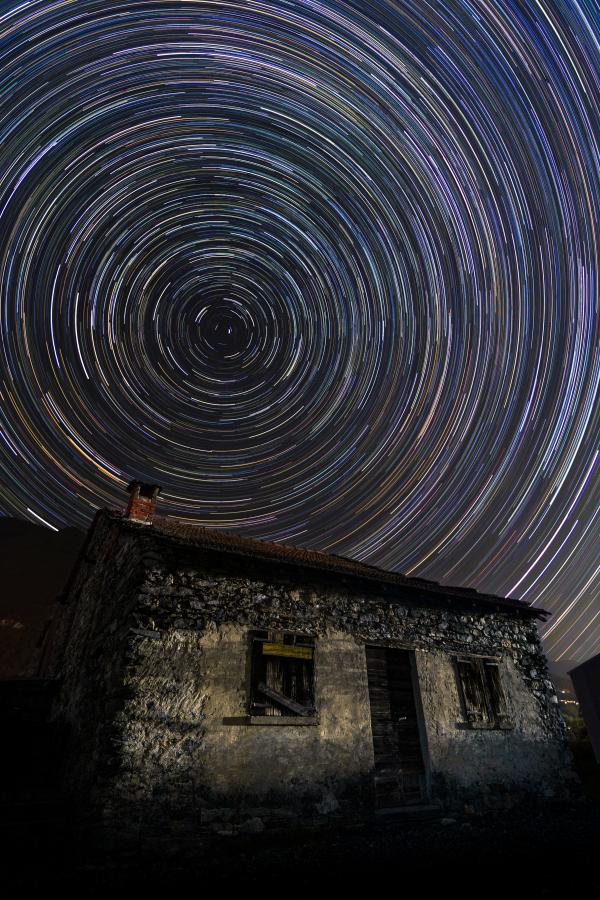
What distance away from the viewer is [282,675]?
9.16 metres

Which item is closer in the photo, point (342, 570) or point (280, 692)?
point (280, 692)

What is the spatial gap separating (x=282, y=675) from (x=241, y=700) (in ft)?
3.20

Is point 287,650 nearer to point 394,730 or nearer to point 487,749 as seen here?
point 394,730

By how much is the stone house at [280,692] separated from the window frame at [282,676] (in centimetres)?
3

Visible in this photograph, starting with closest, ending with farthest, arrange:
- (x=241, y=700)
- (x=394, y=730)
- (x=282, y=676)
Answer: (x=241, y=700), (x=282, y=676), (x=394, y=730)

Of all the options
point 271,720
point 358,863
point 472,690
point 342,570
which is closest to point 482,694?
point 472,690

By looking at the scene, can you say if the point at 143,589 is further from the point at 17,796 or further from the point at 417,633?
the point at 417,633

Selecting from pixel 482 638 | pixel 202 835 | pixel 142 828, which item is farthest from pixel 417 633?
pixel 142 828

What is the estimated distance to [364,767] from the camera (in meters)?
9.18

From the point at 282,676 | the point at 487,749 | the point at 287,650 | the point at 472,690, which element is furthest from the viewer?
the point at 472,690

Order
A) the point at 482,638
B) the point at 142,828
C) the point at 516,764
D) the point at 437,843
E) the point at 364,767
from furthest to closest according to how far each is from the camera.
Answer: the point at 482,638
the point at 516,764
the point at 364,767
the point at 437,843
the point at 142,828

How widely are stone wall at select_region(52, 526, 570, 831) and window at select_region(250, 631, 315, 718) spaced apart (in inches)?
7.7

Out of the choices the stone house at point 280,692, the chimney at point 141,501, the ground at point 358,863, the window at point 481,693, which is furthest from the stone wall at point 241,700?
the chimney at point 141,501

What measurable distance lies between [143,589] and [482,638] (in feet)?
30.3
